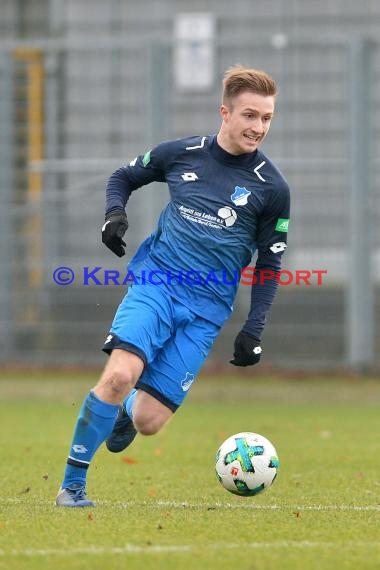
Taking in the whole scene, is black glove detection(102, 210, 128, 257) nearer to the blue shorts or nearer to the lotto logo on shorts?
the blue shorts

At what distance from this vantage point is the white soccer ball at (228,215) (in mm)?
7348

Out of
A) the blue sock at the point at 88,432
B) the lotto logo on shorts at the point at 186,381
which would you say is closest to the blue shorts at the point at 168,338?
the lotto logo on shorts at the point at 186,381

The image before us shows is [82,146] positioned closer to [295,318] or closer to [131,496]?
[295,318]

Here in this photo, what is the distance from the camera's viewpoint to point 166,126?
1555 cm

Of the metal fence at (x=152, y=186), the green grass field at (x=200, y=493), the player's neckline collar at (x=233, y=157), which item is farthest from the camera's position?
the metal fence at (x=152, y=186)

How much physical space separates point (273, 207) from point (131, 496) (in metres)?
1.73

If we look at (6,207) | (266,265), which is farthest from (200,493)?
(6,207)

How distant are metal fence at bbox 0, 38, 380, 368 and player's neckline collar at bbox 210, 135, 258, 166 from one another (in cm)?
784

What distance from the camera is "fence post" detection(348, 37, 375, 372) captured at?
1523cm

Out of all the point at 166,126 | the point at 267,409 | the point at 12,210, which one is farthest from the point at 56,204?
the point at 267,409

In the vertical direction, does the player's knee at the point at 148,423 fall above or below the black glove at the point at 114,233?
below

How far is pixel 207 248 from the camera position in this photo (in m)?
7.32

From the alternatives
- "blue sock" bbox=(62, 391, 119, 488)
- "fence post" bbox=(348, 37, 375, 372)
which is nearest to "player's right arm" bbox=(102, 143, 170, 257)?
"blue sock" bbox=(62, 391, 119, 488)

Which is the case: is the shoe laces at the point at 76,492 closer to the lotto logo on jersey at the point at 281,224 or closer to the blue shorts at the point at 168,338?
the blue shorts at the point at 168,338
